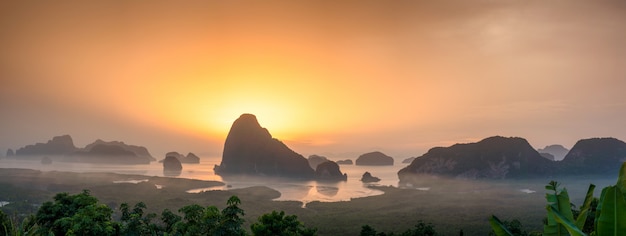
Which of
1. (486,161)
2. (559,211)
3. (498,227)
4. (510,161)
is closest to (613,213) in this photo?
(498,227)

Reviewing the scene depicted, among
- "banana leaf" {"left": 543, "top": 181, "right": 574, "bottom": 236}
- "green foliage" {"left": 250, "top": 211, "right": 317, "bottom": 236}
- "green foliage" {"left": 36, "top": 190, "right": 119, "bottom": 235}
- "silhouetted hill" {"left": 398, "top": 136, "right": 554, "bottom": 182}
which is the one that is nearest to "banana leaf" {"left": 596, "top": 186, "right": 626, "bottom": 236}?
"banana leaf" {"left": 543, "top": 181, "right": 574, "bottom": 236}

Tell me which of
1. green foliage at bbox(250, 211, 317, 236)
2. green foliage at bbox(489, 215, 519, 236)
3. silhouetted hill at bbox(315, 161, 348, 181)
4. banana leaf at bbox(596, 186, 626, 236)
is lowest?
silhouetted hill at bbox(315, 161, 348, 181)

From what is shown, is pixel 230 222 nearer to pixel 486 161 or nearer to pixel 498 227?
pixel 498 227

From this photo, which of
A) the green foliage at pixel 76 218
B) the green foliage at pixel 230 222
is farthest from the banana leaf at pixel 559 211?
the green foliage at pixel 76 218

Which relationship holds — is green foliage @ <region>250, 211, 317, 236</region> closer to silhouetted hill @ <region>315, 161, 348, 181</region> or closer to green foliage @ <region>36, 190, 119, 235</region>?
green foliage @ <region>36, 190, 119, 235</region>

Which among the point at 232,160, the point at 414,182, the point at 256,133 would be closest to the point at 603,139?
the point at 414,182

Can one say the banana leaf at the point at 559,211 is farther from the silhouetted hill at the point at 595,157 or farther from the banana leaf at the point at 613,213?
the silhouetted hill at the point at 595,157

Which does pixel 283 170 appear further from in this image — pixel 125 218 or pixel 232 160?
pixel 125 218
